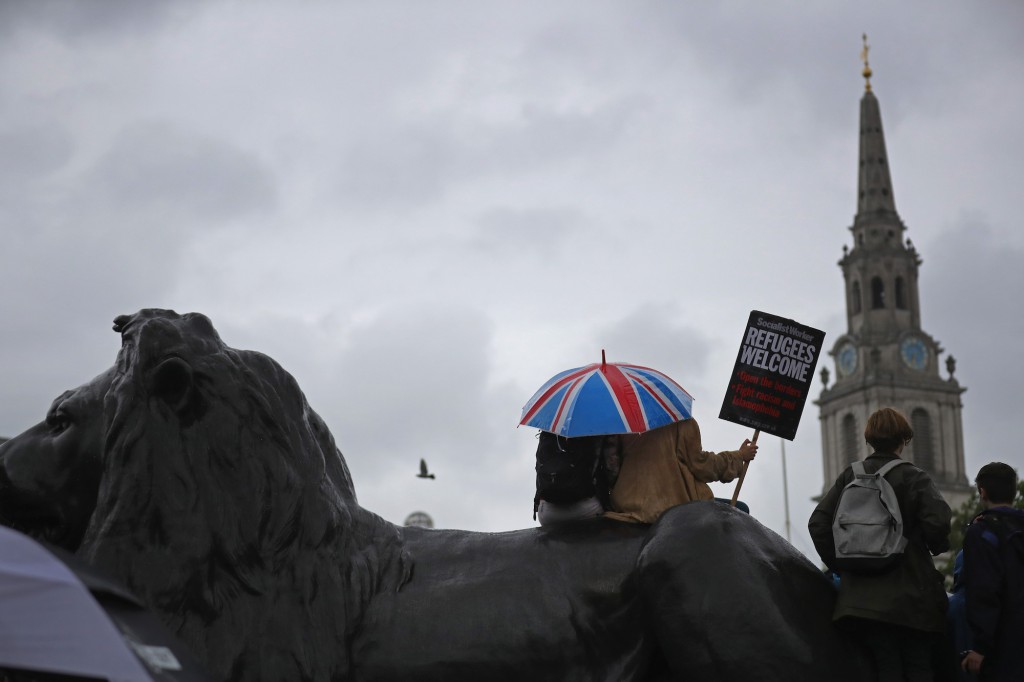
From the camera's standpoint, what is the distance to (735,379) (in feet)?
22.4

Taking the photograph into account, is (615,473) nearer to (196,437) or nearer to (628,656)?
(628,656)

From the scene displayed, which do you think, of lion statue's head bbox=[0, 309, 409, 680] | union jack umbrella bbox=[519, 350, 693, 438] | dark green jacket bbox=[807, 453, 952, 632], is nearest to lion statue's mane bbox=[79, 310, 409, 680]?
lion statue's head bbox=[0, 309, 409, 680]

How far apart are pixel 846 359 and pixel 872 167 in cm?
1470

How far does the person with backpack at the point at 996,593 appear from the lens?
17.6ft

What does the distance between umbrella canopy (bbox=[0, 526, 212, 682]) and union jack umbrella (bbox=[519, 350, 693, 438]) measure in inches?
86.6

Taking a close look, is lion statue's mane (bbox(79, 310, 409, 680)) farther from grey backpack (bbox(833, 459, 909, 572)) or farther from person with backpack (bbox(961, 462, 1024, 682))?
person with backpack (bbox(961, 462, 1024, 682))

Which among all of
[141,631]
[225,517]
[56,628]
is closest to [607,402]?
[225,517]

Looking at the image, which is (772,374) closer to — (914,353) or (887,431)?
(887,431)

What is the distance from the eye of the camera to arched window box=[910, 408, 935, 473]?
10625 centimetres

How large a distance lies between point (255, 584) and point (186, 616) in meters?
0.27

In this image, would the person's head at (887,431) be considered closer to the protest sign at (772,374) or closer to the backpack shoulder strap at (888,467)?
the backpack shoulder strap at (888,467)

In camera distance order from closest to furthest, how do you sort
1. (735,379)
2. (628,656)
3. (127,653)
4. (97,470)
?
(127,653), (628,656), (97,470), (735,379)

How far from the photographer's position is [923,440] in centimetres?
10769

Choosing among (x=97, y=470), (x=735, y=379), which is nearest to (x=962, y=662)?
(x=735, y=379)
